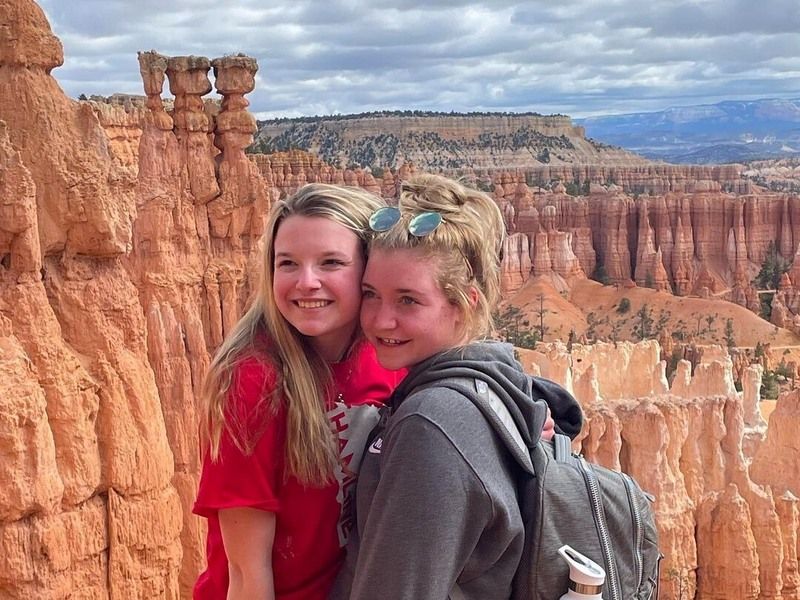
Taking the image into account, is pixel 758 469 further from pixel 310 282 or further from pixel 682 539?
pixel 310 282

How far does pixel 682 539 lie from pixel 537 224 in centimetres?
3380

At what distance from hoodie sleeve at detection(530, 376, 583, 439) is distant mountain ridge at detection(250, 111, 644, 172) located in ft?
236

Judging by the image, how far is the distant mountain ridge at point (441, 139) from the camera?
3024 inches

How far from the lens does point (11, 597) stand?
4.22 meters

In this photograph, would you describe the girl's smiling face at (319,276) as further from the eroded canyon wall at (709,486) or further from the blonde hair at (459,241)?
the eroded canyon wall at (709,486)

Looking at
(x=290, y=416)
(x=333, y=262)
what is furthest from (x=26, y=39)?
(x=290, y=416)

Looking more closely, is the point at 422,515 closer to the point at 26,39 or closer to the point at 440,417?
the point at 440,417

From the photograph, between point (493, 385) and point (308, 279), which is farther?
point (308, 279)

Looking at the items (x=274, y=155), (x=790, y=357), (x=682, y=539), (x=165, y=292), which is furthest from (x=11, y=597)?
(x=274, y=155)

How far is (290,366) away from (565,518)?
734 mm

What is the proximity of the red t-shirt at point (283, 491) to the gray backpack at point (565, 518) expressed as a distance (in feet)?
1.41

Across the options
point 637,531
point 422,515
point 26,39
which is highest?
point 26,39

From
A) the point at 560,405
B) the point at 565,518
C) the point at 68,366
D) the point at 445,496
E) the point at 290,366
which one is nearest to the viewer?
the point at 445,496

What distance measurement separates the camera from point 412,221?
80.7 inches
